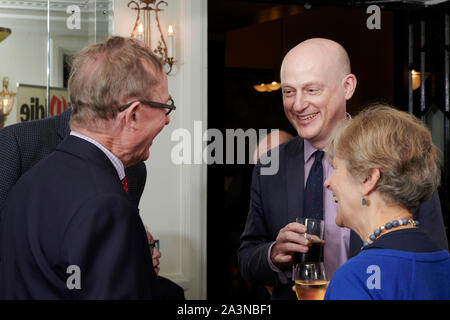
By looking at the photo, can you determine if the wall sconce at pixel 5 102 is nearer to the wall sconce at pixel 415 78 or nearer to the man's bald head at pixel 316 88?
the man's bald head at pixel 316 88

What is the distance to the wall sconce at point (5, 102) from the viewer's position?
257 cm

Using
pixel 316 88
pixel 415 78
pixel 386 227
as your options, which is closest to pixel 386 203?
pixel 386 227

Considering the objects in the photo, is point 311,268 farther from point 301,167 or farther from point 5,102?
point 5,102

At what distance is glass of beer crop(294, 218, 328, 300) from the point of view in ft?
5.03

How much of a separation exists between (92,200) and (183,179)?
2777mm

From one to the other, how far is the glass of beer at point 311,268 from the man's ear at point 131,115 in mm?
607

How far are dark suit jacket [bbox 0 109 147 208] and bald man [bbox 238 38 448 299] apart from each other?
671mm

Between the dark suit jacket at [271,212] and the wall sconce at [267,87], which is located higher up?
the wall sconce at [267,87]

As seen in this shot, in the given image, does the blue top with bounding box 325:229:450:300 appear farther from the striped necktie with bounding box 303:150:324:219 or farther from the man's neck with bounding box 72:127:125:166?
the striped necktie with bounding box 303:150:324:219

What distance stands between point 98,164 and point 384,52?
6289 millimetres

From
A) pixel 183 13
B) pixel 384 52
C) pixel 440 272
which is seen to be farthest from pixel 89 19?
pixel 384 52

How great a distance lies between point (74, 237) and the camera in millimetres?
1063

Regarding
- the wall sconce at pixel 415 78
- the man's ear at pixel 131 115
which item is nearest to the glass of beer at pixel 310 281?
the man's ear at pixel 131 115
